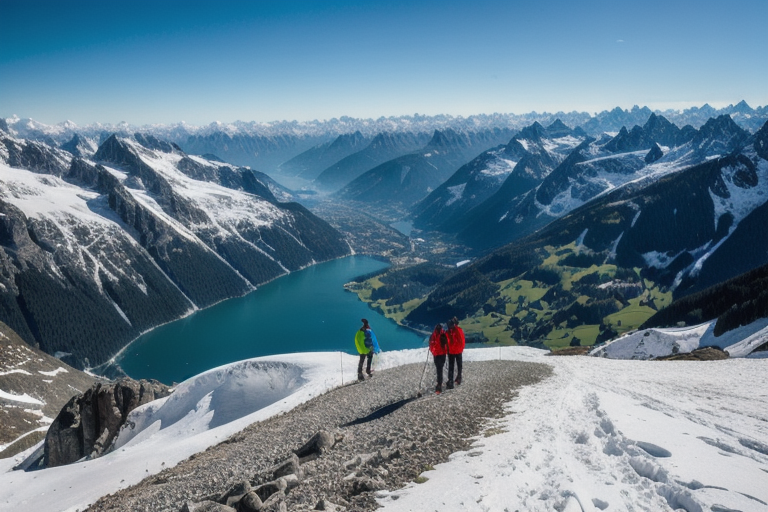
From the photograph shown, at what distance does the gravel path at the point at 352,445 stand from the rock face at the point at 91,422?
2468cm

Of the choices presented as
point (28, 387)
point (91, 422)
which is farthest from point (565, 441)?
point (28, 387)

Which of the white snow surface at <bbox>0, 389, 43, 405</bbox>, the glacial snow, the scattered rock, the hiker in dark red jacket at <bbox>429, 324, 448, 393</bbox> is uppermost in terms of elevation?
the hiker in dark red jacket at <bbox>429, 324, 448, 393</bbox>

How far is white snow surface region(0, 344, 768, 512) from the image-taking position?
12.4 metres

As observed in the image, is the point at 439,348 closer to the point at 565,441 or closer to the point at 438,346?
the point at 438,346

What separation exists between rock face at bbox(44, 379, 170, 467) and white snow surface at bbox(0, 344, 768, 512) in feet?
14.2

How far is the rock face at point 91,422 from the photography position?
41688 mm

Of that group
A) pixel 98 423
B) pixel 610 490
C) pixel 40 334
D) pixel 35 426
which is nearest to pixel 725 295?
pixel 610 490

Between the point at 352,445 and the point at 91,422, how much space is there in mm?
39398

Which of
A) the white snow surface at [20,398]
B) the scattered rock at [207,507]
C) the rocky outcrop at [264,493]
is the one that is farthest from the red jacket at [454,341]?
the white snow surface at [20,398]

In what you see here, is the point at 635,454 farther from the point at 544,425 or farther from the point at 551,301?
the point at 551,301

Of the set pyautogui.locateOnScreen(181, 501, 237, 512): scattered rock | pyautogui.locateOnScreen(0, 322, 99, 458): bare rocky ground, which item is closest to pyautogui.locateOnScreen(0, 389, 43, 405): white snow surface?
pyautogui.locateOnScreen(0, 322, 99, 458): bare rocky ground

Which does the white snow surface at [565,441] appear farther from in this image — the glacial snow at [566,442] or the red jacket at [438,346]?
the red jacket at [438,346]

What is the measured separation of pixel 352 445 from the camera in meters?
16.6

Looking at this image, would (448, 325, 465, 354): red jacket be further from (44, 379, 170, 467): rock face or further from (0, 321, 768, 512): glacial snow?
(44, 379, 170, 467): rock face
